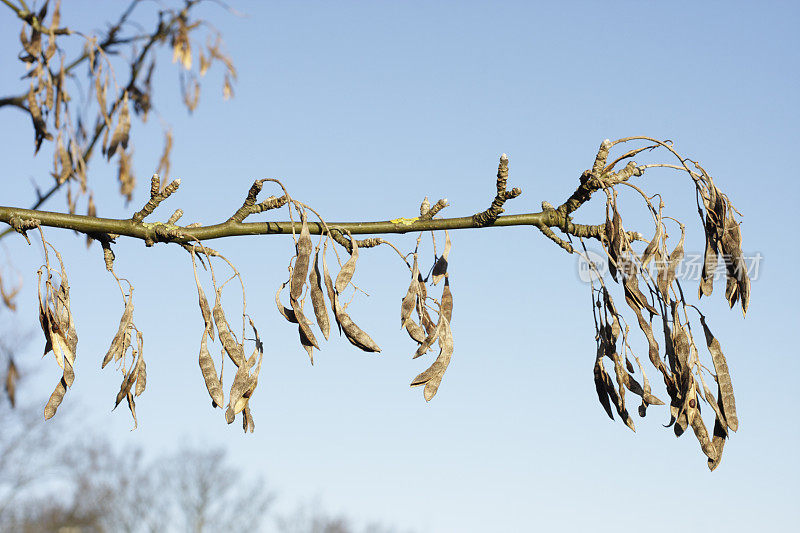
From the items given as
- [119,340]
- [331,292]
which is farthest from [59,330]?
[331,292]

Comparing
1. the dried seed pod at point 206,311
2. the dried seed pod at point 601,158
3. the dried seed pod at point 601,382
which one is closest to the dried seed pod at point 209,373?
the dried seed pod at point 206,311

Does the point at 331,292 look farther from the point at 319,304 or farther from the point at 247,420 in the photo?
the point at 247,420

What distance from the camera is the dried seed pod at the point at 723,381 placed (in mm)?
1995

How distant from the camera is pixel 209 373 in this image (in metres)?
2.00

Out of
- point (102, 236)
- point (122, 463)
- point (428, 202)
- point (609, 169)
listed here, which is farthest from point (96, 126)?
point (122, 463)

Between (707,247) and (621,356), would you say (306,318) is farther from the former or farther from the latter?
(707,247)

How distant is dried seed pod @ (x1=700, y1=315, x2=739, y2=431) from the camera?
200cm

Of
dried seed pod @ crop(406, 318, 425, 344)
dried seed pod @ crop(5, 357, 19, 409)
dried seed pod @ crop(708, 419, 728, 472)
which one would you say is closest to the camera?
dried seed pod @ crop(708, 419, 728, 472)

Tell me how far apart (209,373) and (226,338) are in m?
0.10

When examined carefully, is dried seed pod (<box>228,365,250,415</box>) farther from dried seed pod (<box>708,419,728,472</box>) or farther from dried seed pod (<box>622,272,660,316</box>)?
dried seed pod (<box>708,419,728,472</box>)

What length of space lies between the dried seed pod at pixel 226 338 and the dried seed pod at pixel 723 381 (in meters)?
1.22

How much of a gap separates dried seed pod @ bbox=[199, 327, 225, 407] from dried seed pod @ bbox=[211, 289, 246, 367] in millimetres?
36

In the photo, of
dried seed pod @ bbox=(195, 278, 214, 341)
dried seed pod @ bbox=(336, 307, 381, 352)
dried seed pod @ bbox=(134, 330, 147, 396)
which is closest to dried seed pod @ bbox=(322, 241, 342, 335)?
dried seed pod @ bbox=(336, 307, 381, 352)

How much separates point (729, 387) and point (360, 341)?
3.14ft
